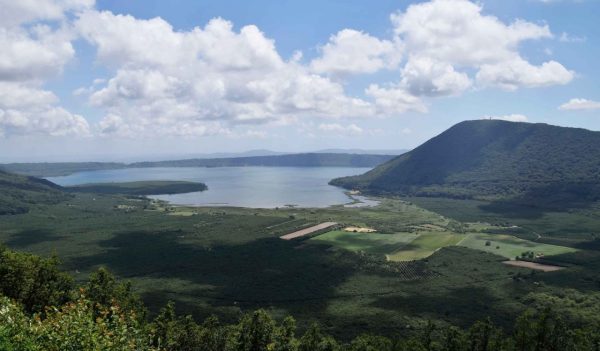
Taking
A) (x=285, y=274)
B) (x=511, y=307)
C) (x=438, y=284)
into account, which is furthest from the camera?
(x=285, y=274)

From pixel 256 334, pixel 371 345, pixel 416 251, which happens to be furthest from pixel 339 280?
pixel 256 334

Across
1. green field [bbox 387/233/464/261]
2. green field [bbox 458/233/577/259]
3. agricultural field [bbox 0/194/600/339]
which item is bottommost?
agricultural field [bbox 0/194/600/339]

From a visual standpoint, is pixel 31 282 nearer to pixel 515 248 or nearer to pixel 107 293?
pixel 107 293

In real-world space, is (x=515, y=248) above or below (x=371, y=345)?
below

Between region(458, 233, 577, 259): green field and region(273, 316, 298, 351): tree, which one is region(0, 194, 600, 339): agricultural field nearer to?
region(458, 233, 577, 259): green field

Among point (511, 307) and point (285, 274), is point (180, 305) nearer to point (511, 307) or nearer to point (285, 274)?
point (285, 274)

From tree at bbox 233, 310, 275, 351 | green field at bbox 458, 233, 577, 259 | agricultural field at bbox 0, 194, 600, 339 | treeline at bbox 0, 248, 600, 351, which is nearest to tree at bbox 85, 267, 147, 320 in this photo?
treeline at bbox 0, 248, 600, 351

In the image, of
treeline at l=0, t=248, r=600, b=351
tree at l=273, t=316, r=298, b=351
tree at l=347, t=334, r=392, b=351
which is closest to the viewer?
treeline at l=0, t=248, r=600, b=351

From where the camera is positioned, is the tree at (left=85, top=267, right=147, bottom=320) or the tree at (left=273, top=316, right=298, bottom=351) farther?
the tree at (left=85, top=267, right=147, bottom=320)

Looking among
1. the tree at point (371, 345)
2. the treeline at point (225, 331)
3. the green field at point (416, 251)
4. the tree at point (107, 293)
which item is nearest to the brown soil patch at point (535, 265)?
the green field at point (416, 251)

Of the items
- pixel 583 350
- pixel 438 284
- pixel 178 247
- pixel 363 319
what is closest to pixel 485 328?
pixel 583 350

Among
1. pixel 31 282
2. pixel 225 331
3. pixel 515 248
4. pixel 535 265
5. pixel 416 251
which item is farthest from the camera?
pixel 515 248
